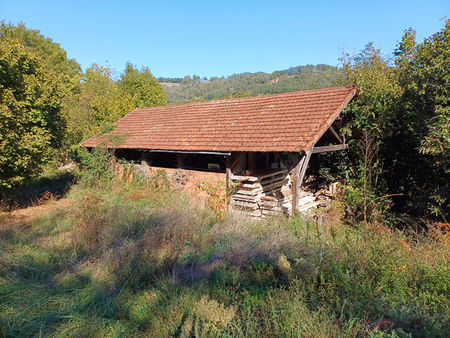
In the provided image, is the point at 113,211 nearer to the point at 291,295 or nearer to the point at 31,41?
the point at 291,295

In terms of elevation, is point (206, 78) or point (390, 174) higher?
point (206, 78)

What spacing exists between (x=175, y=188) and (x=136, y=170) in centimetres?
264

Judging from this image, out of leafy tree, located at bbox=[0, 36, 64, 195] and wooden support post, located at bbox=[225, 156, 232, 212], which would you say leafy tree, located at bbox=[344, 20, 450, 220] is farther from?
leafy tree, located at bbox=[0, 36, 64, 195]

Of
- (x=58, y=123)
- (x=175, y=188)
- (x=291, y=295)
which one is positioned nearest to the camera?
(x=291, y=295)

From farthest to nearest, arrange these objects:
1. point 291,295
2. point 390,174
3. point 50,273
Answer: point 390,174 → point 50,273 → point 291,295

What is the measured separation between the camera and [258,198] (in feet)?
28.7

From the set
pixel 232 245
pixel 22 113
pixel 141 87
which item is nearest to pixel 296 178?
pixel 232 245

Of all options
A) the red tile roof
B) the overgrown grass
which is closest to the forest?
the overgrown grass

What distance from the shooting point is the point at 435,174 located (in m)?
8.05

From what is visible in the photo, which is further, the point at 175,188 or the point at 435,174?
the point at 175,188

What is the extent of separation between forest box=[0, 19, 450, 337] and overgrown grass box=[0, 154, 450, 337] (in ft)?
0.08

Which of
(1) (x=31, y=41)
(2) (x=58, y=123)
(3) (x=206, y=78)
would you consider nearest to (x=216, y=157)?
(2) (x=58, y=123)

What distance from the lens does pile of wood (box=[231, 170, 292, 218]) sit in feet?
27.7

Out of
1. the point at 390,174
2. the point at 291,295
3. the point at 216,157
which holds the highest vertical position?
the point at 216,157
